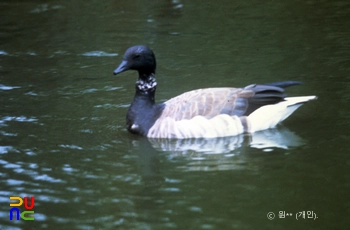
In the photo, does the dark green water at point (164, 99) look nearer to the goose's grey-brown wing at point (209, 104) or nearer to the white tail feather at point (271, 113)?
the white tail feather at point (271, 113)

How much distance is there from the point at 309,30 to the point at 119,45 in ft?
13.2

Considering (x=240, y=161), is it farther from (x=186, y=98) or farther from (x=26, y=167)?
(x=26, y=167)

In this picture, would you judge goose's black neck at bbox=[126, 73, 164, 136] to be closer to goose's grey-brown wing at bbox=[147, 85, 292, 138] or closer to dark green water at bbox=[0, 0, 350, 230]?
goose's grey-brown wing at bbox=[147, 85, 292, 138]

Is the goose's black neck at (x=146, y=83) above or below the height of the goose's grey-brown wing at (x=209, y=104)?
above

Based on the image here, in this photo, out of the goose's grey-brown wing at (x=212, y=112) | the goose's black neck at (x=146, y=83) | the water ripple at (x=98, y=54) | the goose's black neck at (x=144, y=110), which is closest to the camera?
the goose's grey-brown wing at (x=212, y=112)

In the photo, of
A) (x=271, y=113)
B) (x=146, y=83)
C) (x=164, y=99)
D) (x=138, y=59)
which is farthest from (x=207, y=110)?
(x=164, y=99)

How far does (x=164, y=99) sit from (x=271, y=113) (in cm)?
227

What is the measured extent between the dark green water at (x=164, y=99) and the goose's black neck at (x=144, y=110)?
0.74 ft

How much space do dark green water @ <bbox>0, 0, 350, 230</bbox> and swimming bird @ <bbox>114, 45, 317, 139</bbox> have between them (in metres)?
0.18

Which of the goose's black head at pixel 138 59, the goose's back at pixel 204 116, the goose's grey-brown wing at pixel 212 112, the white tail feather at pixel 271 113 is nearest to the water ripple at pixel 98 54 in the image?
the goose's black head at pixel 138 59

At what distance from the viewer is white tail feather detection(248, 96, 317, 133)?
32.2ft

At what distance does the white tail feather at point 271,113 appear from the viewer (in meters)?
9.83

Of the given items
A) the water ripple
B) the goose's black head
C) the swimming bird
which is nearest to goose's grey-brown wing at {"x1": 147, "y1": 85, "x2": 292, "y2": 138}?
the swimming bird

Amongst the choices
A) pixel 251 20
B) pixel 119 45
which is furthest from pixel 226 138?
pixel 251 20
